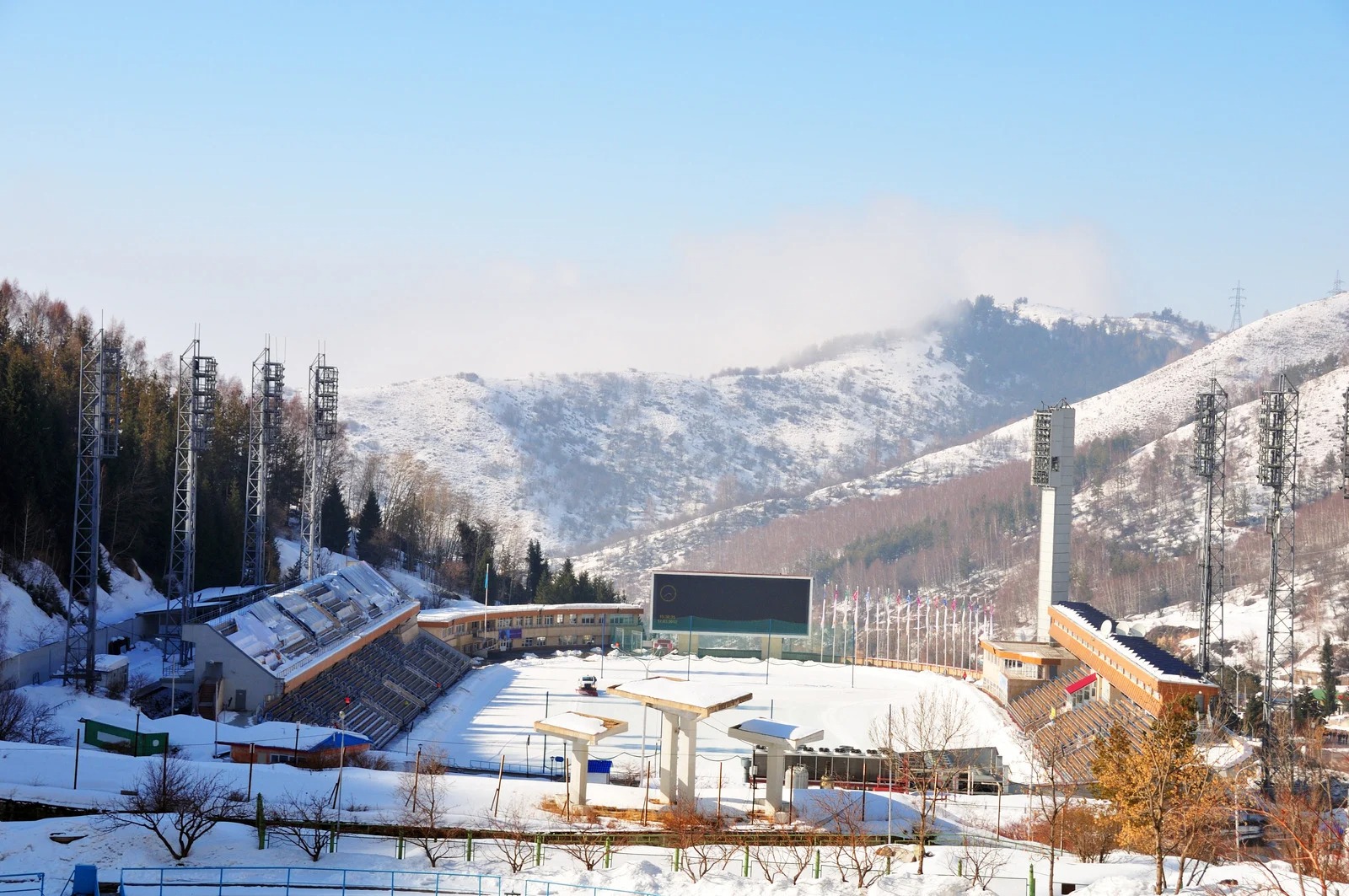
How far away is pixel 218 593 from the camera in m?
49.6

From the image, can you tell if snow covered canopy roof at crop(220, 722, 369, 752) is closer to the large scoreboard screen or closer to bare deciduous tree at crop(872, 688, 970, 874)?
bare deciduous tree at crop(872, 688, 970, 874)

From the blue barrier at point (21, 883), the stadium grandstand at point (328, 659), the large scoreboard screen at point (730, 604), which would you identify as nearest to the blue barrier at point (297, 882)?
the blue barrier at point (21, 883)

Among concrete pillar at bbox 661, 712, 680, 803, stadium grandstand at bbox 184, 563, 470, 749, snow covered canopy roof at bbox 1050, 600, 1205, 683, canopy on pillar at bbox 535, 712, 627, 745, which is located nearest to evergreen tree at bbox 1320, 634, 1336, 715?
snow covered canopy roof at bbox 1050, 600, 1205, 683

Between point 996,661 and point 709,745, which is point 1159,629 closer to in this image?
point 996,661

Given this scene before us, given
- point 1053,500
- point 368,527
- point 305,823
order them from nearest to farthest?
point 305,823 < point 1053,500 < point 368,527

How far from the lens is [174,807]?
22.5 m

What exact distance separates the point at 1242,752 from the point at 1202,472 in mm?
14444

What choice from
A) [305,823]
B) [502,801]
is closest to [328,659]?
[502,801]

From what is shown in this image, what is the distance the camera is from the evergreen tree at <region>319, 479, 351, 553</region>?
259 ft

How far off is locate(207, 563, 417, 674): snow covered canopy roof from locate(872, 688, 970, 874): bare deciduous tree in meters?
20.6

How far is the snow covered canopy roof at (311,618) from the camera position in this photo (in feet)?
130

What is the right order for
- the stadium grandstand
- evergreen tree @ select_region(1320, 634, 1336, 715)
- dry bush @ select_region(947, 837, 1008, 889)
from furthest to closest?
1. evergreen tree @ select_region(1320, 634, 1336, 715)
2. the stadium grandstand
3. dry bush @ select_region(947, 837, 1008, 889)

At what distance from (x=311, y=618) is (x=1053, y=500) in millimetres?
34128

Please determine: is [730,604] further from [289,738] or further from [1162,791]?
[1162,791]
